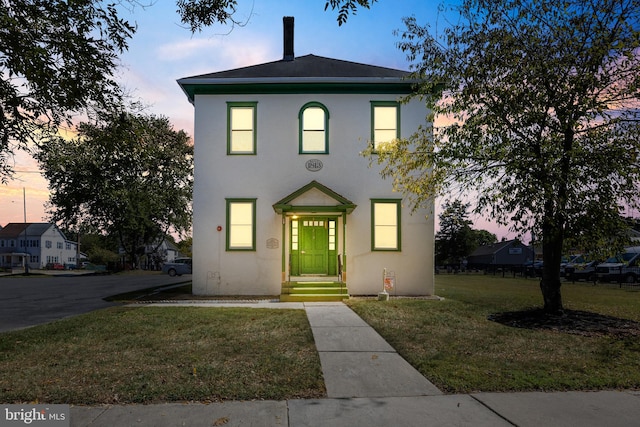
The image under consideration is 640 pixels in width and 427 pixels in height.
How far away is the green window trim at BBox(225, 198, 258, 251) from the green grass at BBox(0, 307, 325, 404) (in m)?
5.44

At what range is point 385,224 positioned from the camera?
49.6 ft

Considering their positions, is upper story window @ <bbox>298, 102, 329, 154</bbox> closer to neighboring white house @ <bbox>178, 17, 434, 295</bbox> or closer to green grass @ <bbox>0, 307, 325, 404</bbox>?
neighboring white house @ <bbox>178, 17, 434, 295</bbox>

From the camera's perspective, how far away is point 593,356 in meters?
6.70

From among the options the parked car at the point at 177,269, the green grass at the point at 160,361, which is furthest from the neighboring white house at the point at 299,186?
the parked car at the point at 177,269

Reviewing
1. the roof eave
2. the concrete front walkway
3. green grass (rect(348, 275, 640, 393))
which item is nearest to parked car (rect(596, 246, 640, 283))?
green grass (rect(348, 275, 640, 393))

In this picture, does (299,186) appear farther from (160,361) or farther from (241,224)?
(160,361)

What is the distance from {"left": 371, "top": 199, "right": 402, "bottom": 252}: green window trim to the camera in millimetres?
15047

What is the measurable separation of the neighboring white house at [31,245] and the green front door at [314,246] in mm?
78951

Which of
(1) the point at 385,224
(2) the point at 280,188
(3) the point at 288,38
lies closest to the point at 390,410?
(1) the point at 385,224

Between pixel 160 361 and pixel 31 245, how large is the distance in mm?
88783

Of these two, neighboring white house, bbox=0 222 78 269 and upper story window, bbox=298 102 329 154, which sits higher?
upper story window, bbox=298 102 329 154

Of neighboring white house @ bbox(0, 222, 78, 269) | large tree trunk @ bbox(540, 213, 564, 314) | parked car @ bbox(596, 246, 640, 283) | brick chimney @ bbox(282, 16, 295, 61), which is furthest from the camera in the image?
neighboring white house @ bbox(0, 222, 78, 269)

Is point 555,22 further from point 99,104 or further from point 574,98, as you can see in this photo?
point 99,104

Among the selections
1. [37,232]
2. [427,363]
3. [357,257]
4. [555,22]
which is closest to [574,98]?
[555,22]
